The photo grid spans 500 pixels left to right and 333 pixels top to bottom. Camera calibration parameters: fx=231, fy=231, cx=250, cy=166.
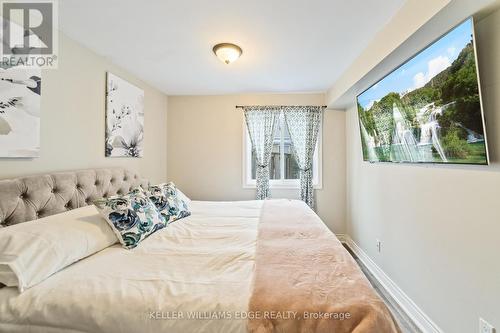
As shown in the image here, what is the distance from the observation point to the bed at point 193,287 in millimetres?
884

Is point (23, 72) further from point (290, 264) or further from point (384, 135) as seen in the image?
point (384, 135)

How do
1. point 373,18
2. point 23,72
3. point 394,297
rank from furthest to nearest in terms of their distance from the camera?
point 394,297
point 373,18
point 23,72

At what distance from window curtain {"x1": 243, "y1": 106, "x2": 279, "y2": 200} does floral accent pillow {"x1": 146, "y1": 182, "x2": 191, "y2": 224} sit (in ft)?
4.92

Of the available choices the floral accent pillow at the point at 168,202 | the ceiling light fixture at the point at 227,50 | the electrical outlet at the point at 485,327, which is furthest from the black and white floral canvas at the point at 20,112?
the electrical outlet at the point at 485,327

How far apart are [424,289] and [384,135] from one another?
1.28 m

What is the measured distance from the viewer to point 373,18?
5.55 feet

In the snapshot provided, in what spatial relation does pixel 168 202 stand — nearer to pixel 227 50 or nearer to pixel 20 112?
pixel 20 112

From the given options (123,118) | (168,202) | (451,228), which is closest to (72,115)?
(123,118)

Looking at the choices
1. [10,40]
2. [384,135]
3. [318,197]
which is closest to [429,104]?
[384,135]

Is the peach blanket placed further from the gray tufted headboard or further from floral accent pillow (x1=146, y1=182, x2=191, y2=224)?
the gray tufted headboard

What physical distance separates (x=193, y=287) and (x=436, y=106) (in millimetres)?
1755

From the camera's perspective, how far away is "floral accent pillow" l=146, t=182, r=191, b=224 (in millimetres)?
1979

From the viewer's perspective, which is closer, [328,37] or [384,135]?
[328,37]

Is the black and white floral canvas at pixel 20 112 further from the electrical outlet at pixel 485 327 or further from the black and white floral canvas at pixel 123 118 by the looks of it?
the electrical outlet at pixel 485 327
